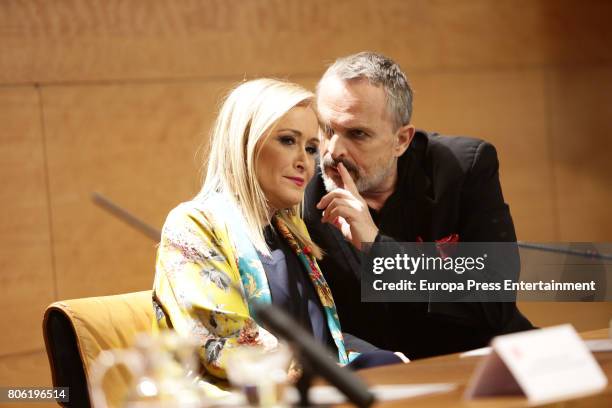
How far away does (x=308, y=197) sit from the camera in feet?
9.89

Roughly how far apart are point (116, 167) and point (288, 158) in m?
1.87

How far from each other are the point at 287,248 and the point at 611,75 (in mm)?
4009

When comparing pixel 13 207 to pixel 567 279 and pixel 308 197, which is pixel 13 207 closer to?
pixel 308 197

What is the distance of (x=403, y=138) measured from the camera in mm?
3084

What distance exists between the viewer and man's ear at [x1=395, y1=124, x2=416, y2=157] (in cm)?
306

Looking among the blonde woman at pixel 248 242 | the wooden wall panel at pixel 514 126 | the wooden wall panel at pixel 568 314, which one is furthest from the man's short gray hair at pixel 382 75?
the wooden wall panel at pixel 568 314

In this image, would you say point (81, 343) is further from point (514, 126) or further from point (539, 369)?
point (514, 126)

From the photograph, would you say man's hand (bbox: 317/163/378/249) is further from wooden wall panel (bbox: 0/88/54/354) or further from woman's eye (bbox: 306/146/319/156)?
wooden wall panel (bbox: 0/88/54/354)

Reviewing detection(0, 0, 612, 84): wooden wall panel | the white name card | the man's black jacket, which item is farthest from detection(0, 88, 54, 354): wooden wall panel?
the white name card

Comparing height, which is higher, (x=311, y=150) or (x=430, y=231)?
(x=311, y=150)

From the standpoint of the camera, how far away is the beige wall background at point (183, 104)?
3.90 m

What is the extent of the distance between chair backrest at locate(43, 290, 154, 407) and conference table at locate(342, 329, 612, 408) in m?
0.75

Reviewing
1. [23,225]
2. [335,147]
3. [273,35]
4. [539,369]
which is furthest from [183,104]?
[539,369]

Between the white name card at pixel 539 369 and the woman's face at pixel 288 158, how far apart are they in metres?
1.03
